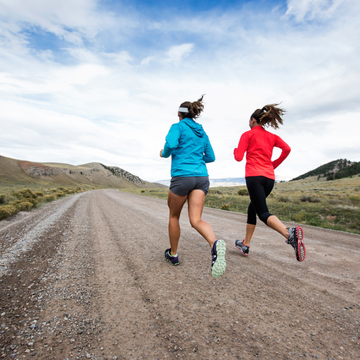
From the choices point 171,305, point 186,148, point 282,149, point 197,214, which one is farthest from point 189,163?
point 282,149

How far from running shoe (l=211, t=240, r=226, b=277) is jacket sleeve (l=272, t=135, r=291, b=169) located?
1.85 metres

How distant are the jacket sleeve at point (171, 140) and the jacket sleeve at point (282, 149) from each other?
1.69 m

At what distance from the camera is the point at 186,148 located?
2789 millimetres

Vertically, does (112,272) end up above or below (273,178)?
below

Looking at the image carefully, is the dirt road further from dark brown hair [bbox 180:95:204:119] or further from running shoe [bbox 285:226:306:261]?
dark brown hair [bbox 180:95:204:119]

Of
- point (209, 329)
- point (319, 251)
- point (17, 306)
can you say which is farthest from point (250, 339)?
point (319, 251)

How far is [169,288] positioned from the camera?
2.37m

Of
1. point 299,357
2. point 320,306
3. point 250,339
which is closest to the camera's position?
point 299,357

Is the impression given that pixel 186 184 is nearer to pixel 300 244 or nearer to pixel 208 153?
pixel 208 153

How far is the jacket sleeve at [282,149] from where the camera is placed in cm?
336

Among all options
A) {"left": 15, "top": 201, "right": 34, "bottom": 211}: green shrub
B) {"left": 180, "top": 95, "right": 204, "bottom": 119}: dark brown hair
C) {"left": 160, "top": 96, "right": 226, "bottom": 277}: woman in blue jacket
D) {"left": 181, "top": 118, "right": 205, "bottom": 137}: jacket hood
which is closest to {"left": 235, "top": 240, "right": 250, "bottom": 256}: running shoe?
{"left": 160, "top": 96, "right": 226, "bottom": 277}: woman in blue jacket

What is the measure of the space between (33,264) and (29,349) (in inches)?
71.2

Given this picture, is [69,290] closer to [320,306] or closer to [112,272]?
[112,272]

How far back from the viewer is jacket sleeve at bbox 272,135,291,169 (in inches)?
132
